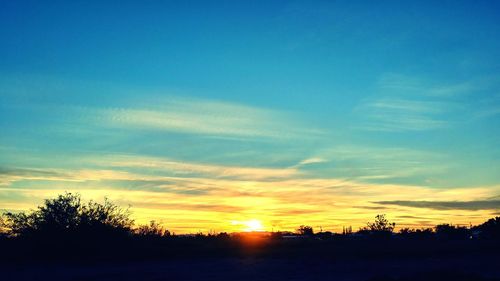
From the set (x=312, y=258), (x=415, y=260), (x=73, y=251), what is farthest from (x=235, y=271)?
(x=415, y=260)

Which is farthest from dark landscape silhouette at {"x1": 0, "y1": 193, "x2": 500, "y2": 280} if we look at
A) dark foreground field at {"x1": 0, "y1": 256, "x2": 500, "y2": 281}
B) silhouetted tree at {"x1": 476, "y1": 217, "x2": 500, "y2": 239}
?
silhouetted tree at {"x1": 476, "y1": 217, "x2": 500, "y2": 239}

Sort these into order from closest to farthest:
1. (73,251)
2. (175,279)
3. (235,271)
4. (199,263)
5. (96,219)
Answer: (175,279) → (235,271) → (199,263) → (73,251) → (96,219)

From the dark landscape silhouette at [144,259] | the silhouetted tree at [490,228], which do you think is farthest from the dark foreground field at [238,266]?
the silhouetted tree at [490,228]

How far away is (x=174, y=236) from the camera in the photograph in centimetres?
4766

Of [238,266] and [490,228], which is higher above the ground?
[490,228]

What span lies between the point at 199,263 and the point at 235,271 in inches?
163

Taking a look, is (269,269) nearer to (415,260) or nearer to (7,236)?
(415,260)

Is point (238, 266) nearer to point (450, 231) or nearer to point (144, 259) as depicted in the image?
point (144, 259)

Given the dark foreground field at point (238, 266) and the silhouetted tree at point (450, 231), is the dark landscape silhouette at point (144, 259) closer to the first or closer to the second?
the dark foreground field at point (238, 266)

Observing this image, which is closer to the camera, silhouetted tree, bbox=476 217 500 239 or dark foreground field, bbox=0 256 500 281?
dark foreground field, bbox=0 256 500 281

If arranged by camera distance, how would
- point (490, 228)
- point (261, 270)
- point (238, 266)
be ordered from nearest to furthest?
1. point (261, 270)
2. point (238, 266)
3. point (490, 228)

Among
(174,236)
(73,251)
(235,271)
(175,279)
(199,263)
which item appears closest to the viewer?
(175,279)

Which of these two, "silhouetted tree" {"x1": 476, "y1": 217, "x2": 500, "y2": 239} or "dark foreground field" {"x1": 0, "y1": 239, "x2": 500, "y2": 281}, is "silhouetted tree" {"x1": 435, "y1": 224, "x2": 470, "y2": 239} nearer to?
"silhouetted tree" {"x1": 476, "y1": 217, "x2": 500, "y2": 239}

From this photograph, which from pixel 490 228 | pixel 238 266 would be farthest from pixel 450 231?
pixel 238 266
